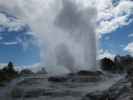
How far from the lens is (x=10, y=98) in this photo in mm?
19031

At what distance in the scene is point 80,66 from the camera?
56.5 meters

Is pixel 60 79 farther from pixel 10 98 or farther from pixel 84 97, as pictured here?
pixel 84 97

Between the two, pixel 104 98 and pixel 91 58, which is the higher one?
pixel 91 58

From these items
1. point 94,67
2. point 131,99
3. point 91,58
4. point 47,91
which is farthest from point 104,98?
point 91,58

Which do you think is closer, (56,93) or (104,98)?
(104,98)

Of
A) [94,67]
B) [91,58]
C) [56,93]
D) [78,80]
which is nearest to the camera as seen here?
[56,93]

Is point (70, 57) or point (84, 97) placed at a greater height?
point (70, 57)

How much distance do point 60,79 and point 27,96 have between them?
959 centimetres

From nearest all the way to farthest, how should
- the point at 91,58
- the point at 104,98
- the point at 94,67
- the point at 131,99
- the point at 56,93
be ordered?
the point at 131,99, the point at 104,98, the point at 56,93, the point at 94,67, the point at 91,58

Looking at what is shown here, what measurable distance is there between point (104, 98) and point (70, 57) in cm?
4694

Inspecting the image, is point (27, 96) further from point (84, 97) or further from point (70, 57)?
point (70, 57)

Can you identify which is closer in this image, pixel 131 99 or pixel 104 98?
pixel 131 99

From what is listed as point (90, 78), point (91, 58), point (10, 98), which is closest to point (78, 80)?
point (90, 78)

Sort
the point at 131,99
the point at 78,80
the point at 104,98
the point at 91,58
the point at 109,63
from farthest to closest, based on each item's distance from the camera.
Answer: the point at 109,63 < the point at 91,58 < the point at 78,80 < the point at 104,98 < the point at 131,99
